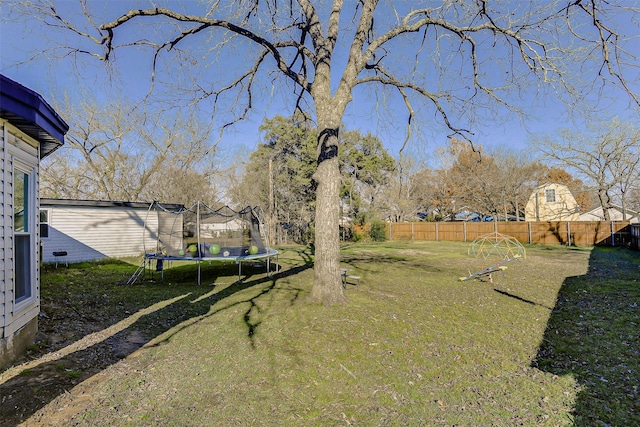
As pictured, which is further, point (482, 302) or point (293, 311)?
point (482, 302)

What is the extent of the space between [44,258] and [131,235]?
3.27 m

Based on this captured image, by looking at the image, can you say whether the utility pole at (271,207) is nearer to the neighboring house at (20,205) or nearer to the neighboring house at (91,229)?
the neighboring house at (91,229)

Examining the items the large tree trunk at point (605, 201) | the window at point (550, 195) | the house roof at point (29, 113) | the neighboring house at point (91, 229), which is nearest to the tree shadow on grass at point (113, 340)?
the house roof at point (29, 113)

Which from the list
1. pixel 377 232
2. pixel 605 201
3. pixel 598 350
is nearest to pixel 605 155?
pixel 605 201

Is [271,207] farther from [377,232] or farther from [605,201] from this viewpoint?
[605,201]

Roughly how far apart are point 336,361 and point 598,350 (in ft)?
10.2

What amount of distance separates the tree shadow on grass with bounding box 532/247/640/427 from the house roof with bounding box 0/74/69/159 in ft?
18.5

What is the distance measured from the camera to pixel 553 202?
26.5 metres

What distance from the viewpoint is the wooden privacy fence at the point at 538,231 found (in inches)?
739

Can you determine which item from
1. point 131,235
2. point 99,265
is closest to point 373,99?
point 99,265

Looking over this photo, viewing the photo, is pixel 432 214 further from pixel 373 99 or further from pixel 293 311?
pixel 293 311

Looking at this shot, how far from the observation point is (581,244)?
776 inches

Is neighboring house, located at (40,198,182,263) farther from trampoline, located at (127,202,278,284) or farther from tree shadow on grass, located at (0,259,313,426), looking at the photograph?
tree shadow on grass, located at (0,259,313,426)

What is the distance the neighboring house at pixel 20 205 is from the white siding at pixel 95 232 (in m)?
8.64
